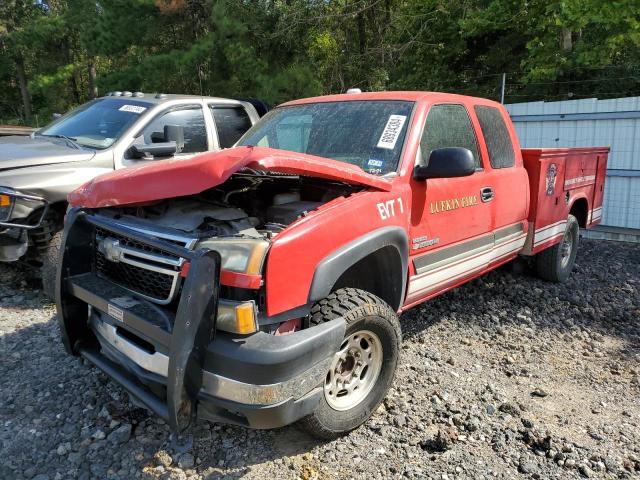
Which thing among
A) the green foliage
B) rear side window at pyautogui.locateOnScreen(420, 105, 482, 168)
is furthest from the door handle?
the green foliage

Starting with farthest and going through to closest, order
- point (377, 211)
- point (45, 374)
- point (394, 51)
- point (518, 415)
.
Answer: point (394, 51) < point (45, 374) < point (518, 415) < point (377, 211)

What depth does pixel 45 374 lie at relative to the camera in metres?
3.54

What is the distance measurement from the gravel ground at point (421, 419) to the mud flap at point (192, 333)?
618 millimetres

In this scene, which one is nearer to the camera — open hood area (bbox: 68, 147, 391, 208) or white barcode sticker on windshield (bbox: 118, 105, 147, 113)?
open hood area (bbox: 68, 147, 391, 208)

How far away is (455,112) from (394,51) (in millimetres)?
11606

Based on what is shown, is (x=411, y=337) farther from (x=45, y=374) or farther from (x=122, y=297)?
(x=45, y=374)

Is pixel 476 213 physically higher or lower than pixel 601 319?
higher

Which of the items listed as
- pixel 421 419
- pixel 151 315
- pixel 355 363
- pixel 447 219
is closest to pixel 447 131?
pixel 447 219

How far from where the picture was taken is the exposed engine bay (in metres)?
2.73

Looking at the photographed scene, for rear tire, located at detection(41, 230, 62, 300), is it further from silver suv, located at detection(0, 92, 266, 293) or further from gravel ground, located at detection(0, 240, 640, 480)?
gravel ground, located at detection(0, 240, 640, 480)

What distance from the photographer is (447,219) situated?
375cm

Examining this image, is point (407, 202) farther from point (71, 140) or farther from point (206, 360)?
point (71, 140)

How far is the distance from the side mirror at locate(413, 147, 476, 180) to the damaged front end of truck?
41cm

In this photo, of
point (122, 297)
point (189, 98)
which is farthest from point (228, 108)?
point (122, 297)
